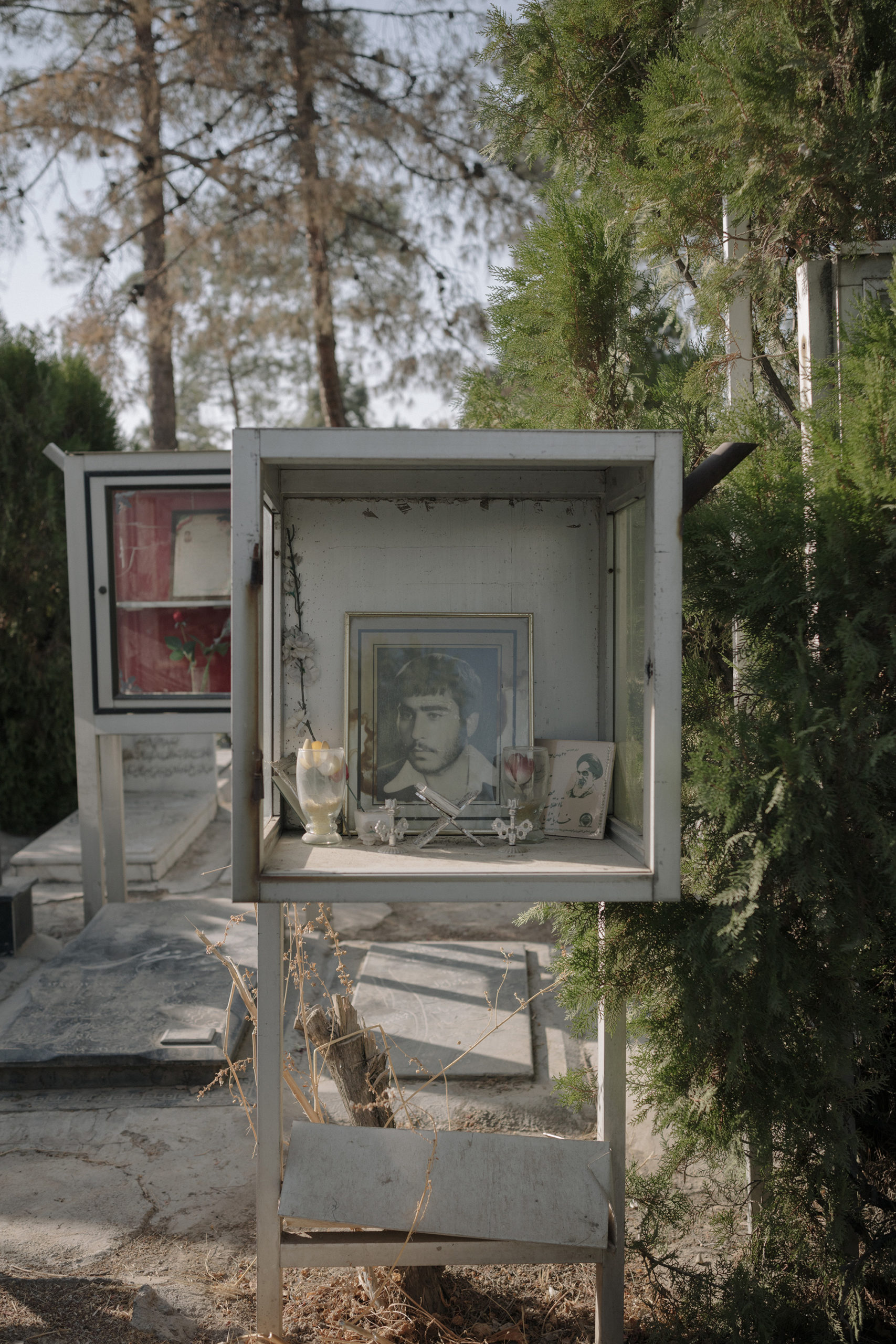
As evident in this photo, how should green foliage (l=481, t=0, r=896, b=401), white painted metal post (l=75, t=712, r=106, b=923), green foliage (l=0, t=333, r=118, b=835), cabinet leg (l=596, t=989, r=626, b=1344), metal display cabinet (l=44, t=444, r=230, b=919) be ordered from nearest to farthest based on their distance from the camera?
green foliage (l=481, t=0, r=896, b=401)
cabinet leg (l=596, t=989, r=626, b=1344)
metal display cabinet (l=44, t=444, r=230, b=919)
white painted metal post (l=75, t=712, r=106, b=923)
green foliage (l=0, t=333, r=118, b=835)

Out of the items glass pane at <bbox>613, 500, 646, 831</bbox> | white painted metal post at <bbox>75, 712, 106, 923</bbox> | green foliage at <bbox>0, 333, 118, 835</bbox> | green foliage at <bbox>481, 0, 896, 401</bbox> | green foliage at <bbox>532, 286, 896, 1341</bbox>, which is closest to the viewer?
green foliage at <bbox>532, 286, 896, 1341</bbox>

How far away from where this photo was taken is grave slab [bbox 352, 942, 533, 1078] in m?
3.10

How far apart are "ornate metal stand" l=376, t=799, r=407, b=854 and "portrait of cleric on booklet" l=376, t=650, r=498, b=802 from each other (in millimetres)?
116

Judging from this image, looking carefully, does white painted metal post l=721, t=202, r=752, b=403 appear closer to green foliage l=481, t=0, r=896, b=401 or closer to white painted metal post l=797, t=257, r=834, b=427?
green foliage l=481, t=0, r=896, b=401

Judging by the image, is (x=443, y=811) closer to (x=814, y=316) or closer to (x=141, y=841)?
(x=814, y=316)

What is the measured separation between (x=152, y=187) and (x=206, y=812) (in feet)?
16.7

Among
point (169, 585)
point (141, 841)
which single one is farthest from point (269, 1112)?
point (141, 841)

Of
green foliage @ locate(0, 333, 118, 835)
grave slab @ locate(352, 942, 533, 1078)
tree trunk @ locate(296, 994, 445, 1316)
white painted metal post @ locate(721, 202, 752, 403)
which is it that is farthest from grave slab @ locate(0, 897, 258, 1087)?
green foliage @ locate(0, 333, 118, 835)

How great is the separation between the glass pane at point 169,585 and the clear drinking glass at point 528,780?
2.65 meters

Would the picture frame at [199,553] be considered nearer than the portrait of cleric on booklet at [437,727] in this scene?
No

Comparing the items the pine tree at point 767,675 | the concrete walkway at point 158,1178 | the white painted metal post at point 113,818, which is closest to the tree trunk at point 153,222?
the white painted metal post at point 113,818

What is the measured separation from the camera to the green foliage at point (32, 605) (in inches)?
256

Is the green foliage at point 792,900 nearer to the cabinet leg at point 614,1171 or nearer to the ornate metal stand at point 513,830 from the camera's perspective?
the cabinet leg at point 614,1171

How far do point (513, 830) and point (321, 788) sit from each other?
0.35 meters
